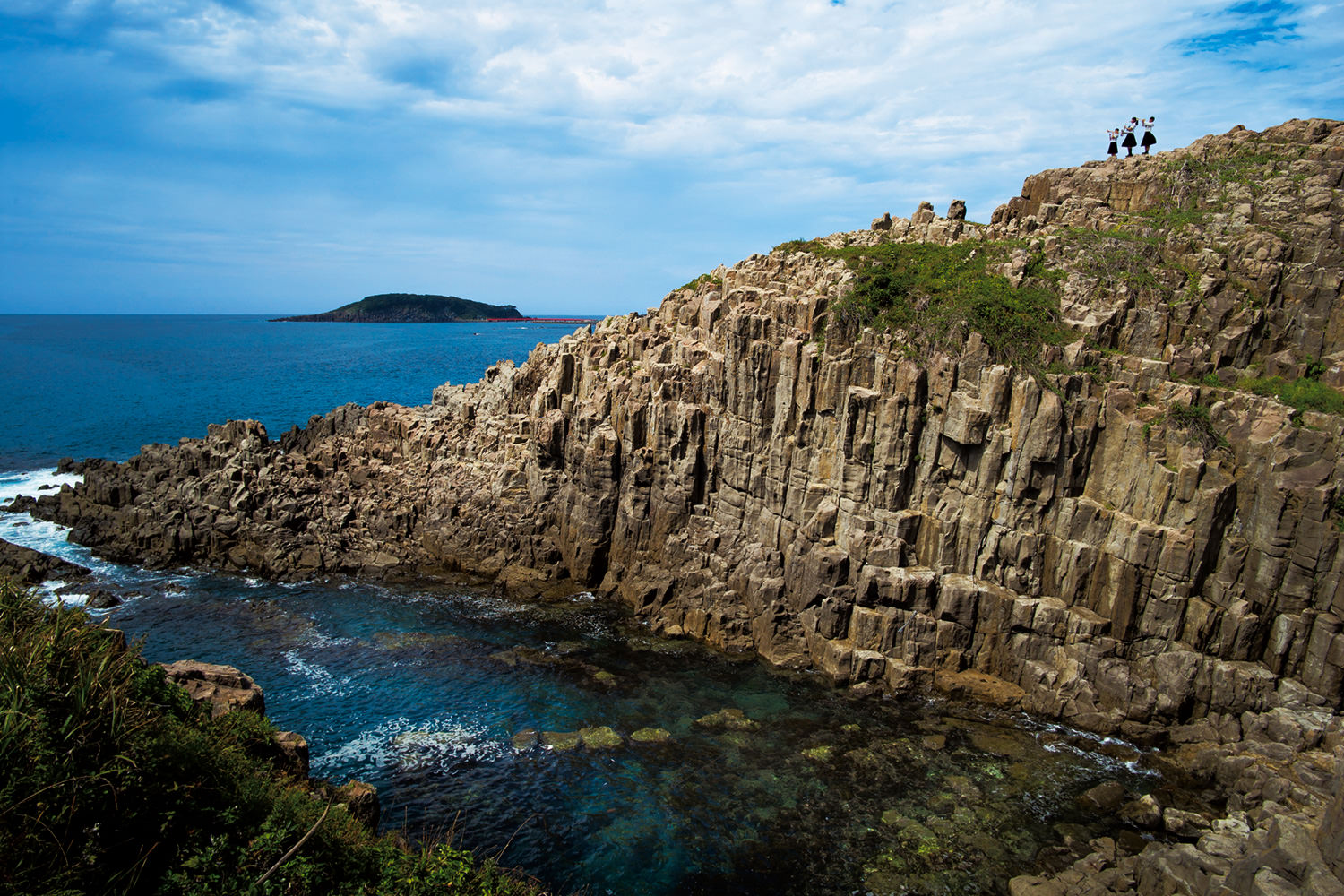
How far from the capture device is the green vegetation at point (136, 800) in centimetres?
1228

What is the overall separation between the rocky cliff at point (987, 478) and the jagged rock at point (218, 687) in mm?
21864

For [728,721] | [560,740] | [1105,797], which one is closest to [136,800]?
[560,740]

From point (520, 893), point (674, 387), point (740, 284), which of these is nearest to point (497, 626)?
point (674, 387)

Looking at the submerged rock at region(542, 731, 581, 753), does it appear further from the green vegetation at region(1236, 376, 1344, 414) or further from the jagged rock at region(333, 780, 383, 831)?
the green vegetation at region(1236, 376, 1344, 414)

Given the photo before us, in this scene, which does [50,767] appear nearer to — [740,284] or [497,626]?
[497,626]

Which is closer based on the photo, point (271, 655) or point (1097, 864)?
point (1097, 864)

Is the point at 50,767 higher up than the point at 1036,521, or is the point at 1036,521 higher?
the point at 50,767

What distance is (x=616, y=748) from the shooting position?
29.2 metres

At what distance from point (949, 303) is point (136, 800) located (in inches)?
1446

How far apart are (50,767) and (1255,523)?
3688 centimetres

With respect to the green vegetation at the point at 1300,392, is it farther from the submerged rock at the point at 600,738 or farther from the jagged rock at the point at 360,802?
the jagged rock at the point at 360,802

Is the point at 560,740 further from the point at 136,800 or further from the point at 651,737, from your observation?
the point at 136,800

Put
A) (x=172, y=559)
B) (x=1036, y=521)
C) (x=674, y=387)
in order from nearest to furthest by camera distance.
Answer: (x=1036, y=521) < (x=674, y=387) < (x=172, y=559)

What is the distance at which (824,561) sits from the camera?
35344 millimetres
